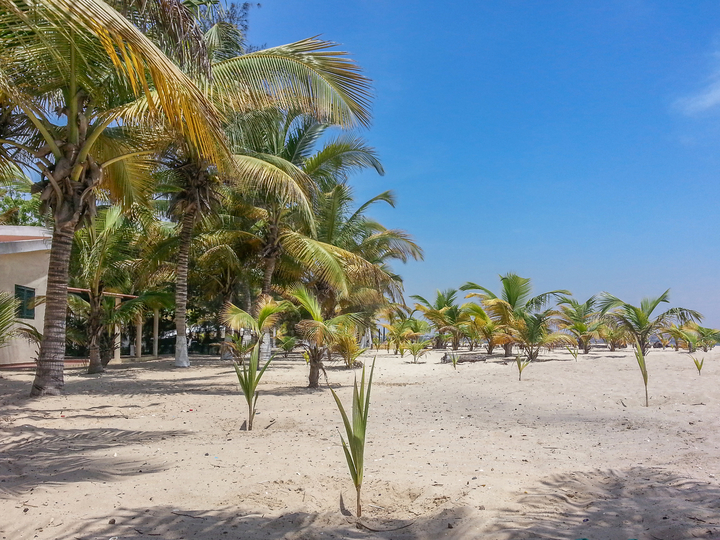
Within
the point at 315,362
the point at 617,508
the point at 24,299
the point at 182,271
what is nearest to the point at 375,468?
the point at 617,508

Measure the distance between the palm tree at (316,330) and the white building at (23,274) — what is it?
24.4ft

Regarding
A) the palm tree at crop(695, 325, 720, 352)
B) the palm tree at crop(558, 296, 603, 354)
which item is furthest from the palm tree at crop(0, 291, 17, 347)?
the palm tree at crop(695, 325, 720, 352)

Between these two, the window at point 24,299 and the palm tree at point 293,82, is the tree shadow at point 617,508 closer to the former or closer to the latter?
the palm tree at point 293,82

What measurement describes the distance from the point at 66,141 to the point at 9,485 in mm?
5757

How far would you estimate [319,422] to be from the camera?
6035mm

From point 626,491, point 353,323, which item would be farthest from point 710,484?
point 353,323

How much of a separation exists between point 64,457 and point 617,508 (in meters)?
4.06

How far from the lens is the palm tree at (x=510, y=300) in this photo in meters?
15.5

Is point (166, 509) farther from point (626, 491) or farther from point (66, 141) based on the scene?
point (66, 141)

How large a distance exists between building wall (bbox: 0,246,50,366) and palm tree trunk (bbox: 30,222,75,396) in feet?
18.1

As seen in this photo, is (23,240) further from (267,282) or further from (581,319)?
(581,319)

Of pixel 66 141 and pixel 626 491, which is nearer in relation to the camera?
pixel 626 491

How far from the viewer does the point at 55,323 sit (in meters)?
7.75

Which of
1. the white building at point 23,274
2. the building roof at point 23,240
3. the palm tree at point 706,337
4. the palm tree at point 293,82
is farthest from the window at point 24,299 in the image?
the palm tree at point 706,337
